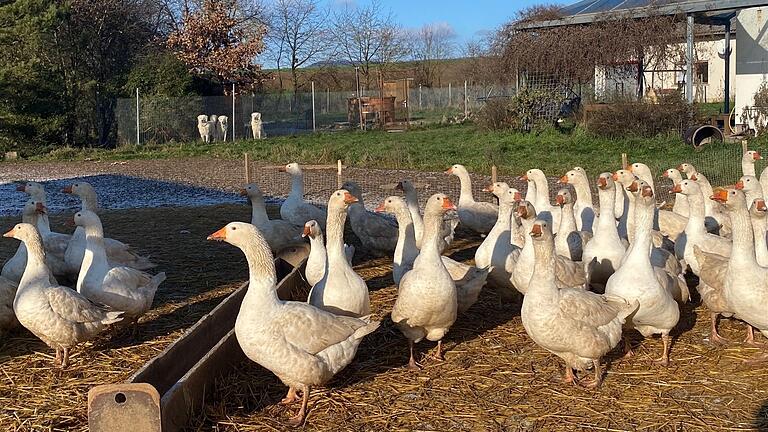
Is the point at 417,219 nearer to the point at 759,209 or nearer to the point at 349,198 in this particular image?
the point at 349,198

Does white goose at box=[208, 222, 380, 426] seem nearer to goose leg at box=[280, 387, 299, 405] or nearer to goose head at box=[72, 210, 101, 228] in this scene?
goose leg at box=[280, 387, 299, 405]

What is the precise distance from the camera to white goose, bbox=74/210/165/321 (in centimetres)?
648

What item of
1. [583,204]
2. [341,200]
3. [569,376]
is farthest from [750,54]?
[569,376]

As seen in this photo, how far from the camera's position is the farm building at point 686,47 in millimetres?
22781

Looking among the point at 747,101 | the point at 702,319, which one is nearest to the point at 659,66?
the point at 747,101

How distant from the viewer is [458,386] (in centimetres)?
571

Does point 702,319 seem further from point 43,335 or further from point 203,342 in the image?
point 43,335

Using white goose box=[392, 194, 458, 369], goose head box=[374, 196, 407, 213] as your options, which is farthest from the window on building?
white goose box=[392, 194, 458, 369]

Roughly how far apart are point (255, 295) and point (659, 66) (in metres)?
23.4

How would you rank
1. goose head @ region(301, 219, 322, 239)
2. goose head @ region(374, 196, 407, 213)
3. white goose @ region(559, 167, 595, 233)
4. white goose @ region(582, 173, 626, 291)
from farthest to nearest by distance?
white goose @ region(559, 167, 595, 233) → goose head @ region(374, 196, 407, 213) → white goose @ region(582, 173, 626, 291) → goose head @ region(301, 219, 322, 239)

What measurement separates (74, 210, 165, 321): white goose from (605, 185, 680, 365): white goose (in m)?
3.87

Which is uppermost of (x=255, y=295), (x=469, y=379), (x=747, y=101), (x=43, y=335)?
(x=747, y=101)

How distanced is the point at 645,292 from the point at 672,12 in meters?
20.1

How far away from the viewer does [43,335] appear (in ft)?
19.6
